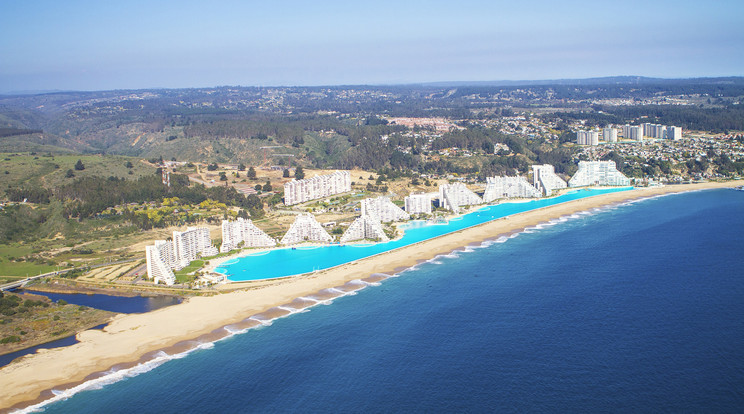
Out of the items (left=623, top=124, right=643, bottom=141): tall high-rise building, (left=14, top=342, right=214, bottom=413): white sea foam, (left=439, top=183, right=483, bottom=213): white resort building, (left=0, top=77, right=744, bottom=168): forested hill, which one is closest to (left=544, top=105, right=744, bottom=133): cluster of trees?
(left=0, top=77, right=744, bottom=168): forested hill

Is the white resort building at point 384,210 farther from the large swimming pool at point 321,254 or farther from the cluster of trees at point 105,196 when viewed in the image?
the cluster of trees at point 105,196

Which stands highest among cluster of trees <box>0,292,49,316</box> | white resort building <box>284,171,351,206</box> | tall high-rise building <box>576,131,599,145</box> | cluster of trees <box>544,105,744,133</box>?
cluster of trees <box>544,105,744,133</box>

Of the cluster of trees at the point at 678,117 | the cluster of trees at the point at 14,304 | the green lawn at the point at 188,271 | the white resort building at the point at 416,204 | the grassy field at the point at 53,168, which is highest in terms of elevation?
the cluster of trees at the point at 678,117

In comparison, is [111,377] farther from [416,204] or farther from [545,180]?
[545,180]

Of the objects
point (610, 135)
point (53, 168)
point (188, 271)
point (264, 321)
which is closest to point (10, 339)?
point (264, 321)

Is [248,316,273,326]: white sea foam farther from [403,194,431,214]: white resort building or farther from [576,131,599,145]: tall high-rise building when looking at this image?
[576,131,599,145]: tall high-rise building

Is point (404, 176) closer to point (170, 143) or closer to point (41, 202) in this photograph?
point (41, 202)

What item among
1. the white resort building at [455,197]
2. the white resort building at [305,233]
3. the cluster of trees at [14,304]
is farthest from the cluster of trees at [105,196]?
the cluster of trees at [14,304]
